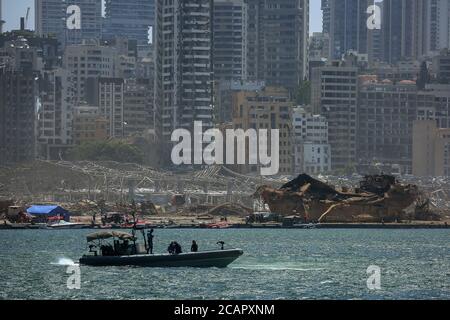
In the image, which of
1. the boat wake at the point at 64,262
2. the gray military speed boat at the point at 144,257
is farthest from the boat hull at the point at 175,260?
the boat wake at the point at 64,262

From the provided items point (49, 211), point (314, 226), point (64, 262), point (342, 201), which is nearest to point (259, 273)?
point (64, 262)

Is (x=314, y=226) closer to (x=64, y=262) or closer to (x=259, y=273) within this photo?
(x=64, y=262)

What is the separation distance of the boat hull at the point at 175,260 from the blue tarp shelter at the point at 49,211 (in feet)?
272

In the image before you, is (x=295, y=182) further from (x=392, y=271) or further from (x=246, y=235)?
(x=392, y=271)

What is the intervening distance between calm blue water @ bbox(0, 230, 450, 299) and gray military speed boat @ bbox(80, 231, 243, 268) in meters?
0.58

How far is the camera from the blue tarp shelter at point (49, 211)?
18112 cm

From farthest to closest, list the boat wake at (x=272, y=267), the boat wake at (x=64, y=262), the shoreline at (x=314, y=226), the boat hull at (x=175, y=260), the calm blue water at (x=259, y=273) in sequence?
the shoreline at (x=314, y=226), the boat wake at (x=64, y=262), the boat wake at (x=272, y=267), the boat hull at (x=175, y=260), the calm blue water at (x=259, y=273)

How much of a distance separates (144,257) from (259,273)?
19.5ft

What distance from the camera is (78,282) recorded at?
89.6 meters

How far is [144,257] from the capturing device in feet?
316

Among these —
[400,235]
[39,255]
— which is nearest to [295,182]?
[400,235]

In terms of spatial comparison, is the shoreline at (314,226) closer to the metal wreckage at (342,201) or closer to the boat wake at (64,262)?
the metal wreckage at (342,201)

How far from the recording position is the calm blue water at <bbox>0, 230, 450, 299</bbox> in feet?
284
